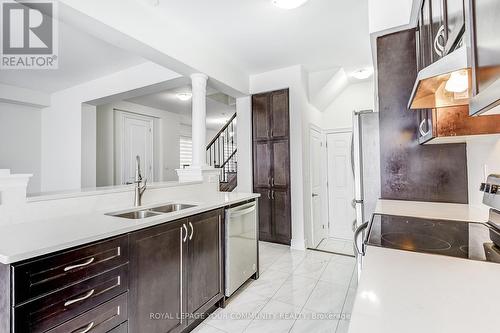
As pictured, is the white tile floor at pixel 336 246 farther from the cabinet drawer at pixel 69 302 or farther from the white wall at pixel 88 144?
the white wall at pixel 88 144

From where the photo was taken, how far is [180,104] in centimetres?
552

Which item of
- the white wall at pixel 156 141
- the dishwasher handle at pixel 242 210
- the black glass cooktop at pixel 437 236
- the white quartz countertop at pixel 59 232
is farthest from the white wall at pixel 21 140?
the black glass cooktop at pixel 437 236

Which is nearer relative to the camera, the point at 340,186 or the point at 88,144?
the point at 88,144

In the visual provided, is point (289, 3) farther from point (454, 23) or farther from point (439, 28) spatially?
point (454, 23)

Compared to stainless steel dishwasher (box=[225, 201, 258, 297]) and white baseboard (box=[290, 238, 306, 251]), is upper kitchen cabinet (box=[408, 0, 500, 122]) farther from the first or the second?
white baseboard (box=[290, 238, 306, 251])

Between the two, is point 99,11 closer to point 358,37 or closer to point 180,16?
point 180,16

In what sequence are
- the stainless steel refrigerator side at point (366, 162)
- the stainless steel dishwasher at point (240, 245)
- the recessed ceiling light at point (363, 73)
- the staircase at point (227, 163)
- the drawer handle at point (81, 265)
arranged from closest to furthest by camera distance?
the drawer handle at point (81, 265) → the stainless steel dishwasher at point (240, 245) → the stainless steel refrigerator side at point (366, 162) → the recessed ceiling light at point (363, 73) → the staircase at point (227, 163)

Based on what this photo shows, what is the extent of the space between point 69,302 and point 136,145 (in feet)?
15.9

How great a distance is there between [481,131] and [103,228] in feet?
6.85

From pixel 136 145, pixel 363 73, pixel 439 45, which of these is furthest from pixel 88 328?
pixel 136 145

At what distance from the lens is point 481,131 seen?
4.30 ft

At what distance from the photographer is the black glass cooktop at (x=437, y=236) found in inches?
34.7
